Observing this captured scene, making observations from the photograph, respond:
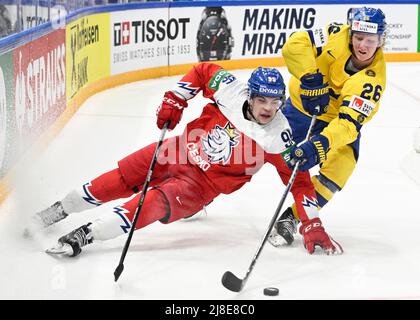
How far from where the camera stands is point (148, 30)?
12.4m

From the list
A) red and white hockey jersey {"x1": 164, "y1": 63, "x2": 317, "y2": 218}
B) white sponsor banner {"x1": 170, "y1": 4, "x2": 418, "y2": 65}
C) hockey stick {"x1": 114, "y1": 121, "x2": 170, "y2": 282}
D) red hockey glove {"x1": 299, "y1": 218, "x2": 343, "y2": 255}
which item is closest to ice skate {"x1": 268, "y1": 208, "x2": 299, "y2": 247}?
red hockey glove {"x1": 299, "y1": 218, "x2": 343, "y2": 255}

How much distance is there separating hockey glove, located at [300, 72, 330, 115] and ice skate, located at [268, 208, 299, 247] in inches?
24.6

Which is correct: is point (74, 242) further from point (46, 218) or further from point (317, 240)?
point (317, 240)

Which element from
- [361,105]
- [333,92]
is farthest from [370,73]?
[333,92]

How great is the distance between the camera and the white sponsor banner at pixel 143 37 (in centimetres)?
1166

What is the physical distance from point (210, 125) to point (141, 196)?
58 centimetres

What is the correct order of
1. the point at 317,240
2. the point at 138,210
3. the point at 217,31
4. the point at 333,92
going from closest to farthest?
the point at 138,210
the point at 317,240
the point at 333,92
the point at 217,31

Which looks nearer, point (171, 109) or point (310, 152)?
point (310, 152)

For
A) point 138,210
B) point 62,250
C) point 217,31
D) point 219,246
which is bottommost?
point 219,246

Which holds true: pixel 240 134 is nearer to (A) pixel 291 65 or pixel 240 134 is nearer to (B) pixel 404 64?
(A) pixel 291 65

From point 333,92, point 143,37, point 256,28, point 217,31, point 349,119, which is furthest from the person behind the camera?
point 256,28

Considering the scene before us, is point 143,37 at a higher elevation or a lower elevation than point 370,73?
lower

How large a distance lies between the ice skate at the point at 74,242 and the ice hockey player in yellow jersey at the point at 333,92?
107 cm

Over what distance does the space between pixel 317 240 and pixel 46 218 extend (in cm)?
145
